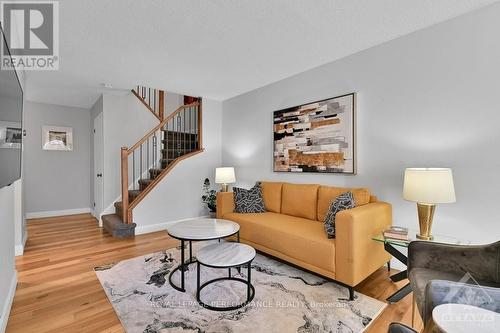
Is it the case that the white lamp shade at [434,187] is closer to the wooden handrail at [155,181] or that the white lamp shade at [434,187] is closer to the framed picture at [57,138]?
the wooden handrail at [155,181]

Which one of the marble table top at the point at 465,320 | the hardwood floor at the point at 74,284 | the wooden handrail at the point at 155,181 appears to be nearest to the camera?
the marble table top at the point at 465,320

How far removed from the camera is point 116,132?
457 cm

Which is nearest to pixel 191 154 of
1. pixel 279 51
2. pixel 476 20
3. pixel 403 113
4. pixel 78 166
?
pixel 279 51

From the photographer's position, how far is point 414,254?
1.75 metres

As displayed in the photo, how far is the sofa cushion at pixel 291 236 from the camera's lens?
2.19 meters

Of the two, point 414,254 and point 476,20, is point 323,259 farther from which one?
point 476,20

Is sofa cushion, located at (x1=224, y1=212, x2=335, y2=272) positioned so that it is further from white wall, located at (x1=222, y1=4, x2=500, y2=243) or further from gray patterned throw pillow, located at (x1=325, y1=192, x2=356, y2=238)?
white wall, located at (x1=222, y1=4, x2=500, y2=243)

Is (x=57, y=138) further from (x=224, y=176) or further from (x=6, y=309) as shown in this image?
(x=6, y=309)

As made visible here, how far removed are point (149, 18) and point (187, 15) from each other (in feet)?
1.12

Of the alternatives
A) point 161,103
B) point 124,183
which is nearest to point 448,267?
point 124,183

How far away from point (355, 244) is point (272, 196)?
1.60 metres

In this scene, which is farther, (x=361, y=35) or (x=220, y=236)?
(x=361, y=35)

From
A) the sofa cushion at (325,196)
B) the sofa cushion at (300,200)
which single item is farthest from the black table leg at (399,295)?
the sofa cushion at (300,200)

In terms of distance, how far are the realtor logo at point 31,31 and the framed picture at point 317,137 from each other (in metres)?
2.79
